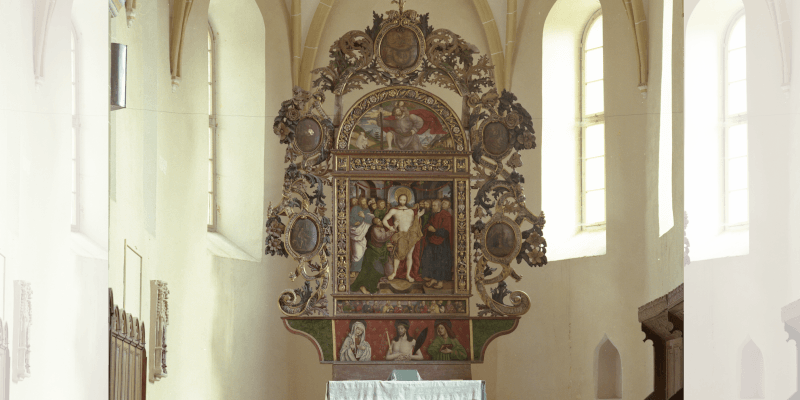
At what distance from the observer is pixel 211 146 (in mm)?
13164

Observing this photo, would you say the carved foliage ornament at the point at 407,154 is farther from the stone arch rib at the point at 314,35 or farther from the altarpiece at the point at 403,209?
the stone arch rib at the point at 314,35

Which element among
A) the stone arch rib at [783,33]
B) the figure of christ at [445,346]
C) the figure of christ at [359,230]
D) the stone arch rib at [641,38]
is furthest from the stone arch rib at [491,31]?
the figure of christ at [445,346]

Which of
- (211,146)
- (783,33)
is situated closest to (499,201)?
(783,33)

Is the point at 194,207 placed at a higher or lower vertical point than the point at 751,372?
higher

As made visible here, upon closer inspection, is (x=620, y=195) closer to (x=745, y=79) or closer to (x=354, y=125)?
(x=745, y=79)

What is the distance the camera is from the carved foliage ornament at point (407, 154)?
11.2 metres

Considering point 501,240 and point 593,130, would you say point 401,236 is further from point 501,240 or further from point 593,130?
point 593,130

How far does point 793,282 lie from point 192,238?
6.67 meters

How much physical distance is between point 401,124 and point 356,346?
95.4 inches

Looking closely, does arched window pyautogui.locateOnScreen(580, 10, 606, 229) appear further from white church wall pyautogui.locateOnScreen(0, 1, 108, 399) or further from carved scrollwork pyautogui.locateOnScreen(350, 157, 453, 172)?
white church wall pyautogui.locateOnScreen(0, 1, 108, 399)

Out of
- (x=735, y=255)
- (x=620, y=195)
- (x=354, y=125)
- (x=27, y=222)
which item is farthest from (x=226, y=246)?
(x=735, y=255)

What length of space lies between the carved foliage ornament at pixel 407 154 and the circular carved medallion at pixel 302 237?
0.01 metres

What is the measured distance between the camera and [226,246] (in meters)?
12.9

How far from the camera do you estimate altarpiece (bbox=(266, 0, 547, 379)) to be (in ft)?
36.4
